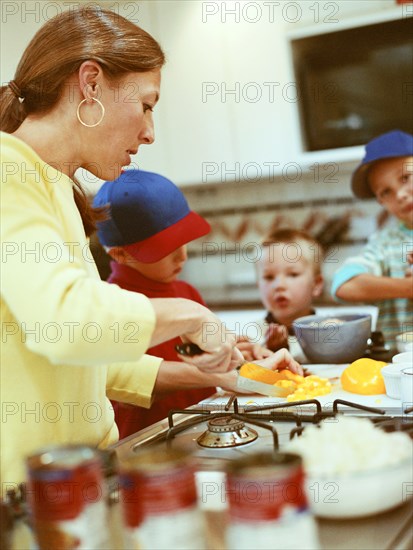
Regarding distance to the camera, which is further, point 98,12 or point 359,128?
point 359,128

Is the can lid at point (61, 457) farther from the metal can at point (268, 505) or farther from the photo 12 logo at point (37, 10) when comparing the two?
the photo 12 logo at point (37, 10)

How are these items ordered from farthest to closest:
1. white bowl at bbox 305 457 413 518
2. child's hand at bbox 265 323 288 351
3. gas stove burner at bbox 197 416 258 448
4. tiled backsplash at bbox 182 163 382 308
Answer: tiled backsplash at bbox 182 163 382 308 < child's hand at bbox 265 323 288 351 < gas stove burner at bbox 197 416 258 448 < white bowl at bbox 305 457 413 518

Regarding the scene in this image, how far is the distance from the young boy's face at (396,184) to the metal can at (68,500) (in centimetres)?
164

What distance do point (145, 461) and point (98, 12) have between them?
2.19 ft

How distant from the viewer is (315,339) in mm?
1476

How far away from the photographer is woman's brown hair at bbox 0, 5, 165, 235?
0.93 metres

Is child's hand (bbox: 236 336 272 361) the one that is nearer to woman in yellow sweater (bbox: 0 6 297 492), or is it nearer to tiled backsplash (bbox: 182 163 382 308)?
woman in yellow sweater (bbox: 0 6 297 492)

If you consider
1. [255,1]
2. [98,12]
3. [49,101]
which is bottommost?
[49,101]

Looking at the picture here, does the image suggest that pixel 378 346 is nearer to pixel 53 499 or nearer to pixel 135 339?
pixel 135 339

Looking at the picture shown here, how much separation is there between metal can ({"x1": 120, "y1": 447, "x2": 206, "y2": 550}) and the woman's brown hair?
580 mm

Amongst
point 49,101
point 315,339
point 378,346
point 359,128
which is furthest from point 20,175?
point 359,128

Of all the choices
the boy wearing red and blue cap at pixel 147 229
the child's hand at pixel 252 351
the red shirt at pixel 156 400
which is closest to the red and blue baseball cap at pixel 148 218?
the boy wearing red and blue cap at pixel 147 229

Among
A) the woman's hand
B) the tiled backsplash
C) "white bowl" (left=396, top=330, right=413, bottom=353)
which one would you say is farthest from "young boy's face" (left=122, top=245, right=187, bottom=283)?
the tiled backsplash

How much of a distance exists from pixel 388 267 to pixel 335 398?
1014mm
